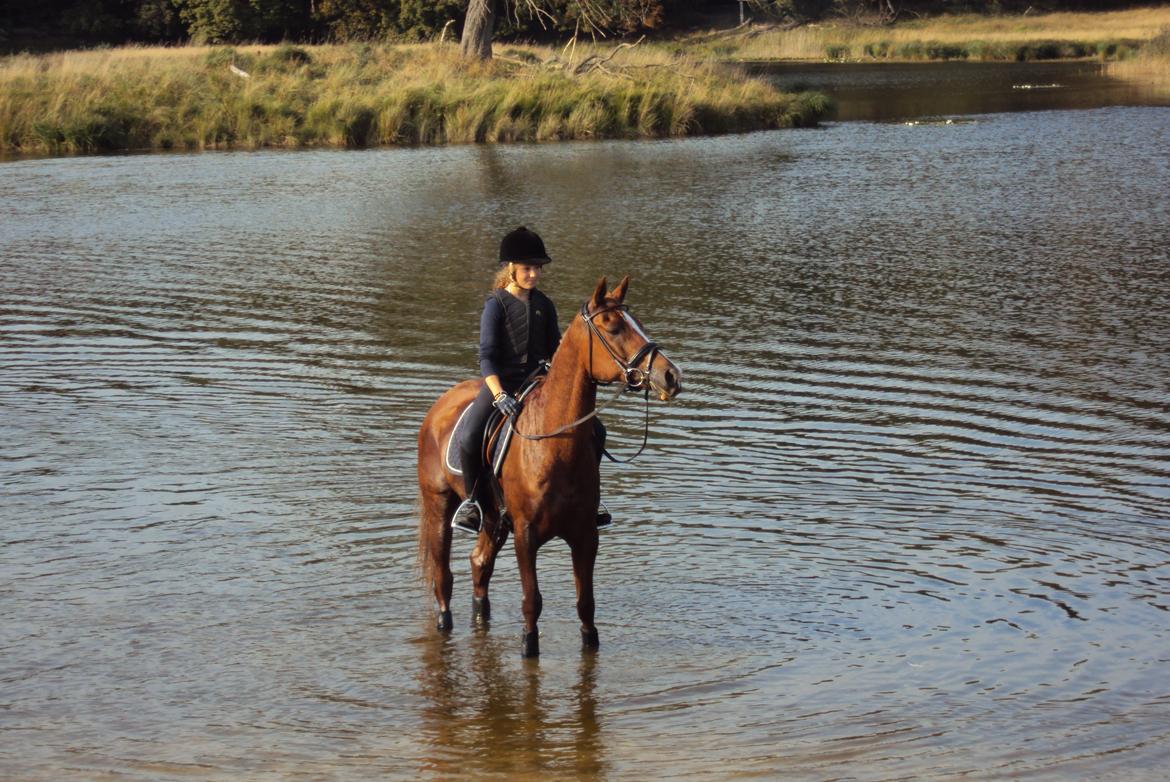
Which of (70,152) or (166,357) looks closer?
(166,357)

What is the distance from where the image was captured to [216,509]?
390 inches

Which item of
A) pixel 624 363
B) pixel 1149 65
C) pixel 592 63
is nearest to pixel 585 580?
pixel 624 363

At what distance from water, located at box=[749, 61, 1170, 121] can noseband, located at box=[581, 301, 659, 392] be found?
35.7 m

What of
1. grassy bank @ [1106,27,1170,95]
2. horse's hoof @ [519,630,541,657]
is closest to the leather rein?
horse's hoof @ [519,630,541,657]

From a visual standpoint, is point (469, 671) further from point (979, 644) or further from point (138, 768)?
point (979, 644)

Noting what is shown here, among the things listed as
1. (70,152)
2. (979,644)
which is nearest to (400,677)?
(979,644)

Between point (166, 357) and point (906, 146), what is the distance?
73.9ft

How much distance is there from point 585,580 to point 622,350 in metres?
1.30

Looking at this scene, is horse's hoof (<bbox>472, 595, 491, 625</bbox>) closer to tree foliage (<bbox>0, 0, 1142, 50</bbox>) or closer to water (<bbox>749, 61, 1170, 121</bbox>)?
water (<bbox>749, 61, 1170, 121</bbox>)

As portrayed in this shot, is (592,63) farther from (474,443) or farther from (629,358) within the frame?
(629,358)

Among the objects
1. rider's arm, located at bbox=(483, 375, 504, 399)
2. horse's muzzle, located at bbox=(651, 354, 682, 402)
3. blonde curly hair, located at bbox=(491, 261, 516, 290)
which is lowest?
rider's arm, located at bbox=(483, 375, 504, 399)

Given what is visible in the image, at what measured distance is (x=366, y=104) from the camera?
3631cm

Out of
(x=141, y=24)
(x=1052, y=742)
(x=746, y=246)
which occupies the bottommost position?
(x=1052, y=742)

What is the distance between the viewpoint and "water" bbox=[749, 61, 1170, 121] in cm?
4256
